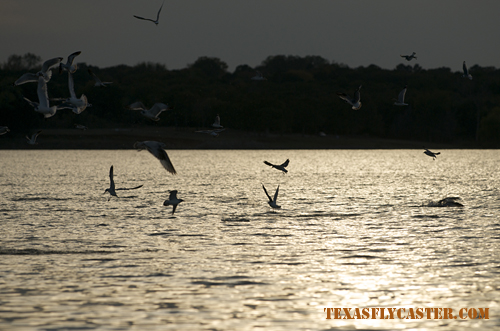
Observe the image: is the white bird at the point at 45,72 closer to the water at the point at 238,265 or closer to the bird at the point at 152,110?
the bird at the point at 152,110

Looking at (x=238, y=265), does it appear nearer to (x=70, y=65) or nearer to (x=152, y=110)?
(x=152, y=110)

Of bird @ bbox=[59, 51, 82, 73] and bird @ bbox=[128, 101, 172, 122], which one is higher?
bird @ bbox=[59, 51, 82, 73]

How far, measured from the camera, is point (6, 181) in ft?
237

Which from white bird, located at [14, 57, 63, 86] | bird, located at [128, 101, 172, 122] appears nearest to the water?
bird, located at [128, 101, 172, 122]

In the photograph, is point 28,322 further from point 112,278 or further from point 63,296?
point 112,278

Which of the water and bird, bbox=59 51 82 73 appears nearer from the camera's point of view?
the water

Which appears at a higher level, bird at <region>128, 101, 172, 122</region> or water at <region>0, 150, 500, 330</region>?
bird at <region>128, 101, 172, 122</region>

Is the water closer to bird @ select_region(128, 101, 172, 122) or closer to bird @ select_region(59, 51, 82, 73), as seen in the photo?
bird @ select_region(128, 101, 172, 122)

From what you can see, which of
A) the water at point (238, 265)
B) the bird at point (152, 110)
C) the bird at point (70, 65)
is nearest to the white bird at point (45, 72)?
the bird at point (70, 65)

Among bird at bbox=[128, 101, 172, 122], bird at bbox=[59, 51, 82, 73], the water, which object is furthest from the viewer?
bird at bbox=[59, 51, 82, 73]

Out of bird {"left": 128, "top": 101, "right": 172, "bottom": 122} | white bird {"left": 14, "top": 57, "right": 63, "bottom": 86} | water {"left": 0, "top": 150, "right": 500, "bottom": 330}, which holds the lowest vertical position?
water {"left": 0, "top": 150, "right": 500, "bottom": 330}

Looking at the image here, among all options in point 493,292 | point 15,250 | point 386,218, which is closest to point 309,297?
point 493,292

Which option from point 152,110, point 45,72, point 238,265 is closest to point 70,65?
point 45,72

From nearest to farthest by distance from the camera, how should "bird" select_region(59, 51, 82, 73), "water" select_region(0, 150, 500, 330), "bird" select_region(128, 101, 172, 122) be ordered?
"water" select_region(0, 150, 500, 330) → "bird" select_region(128, 101, 172, 122) → "bird" select_region(59, 51, 82, 73)
